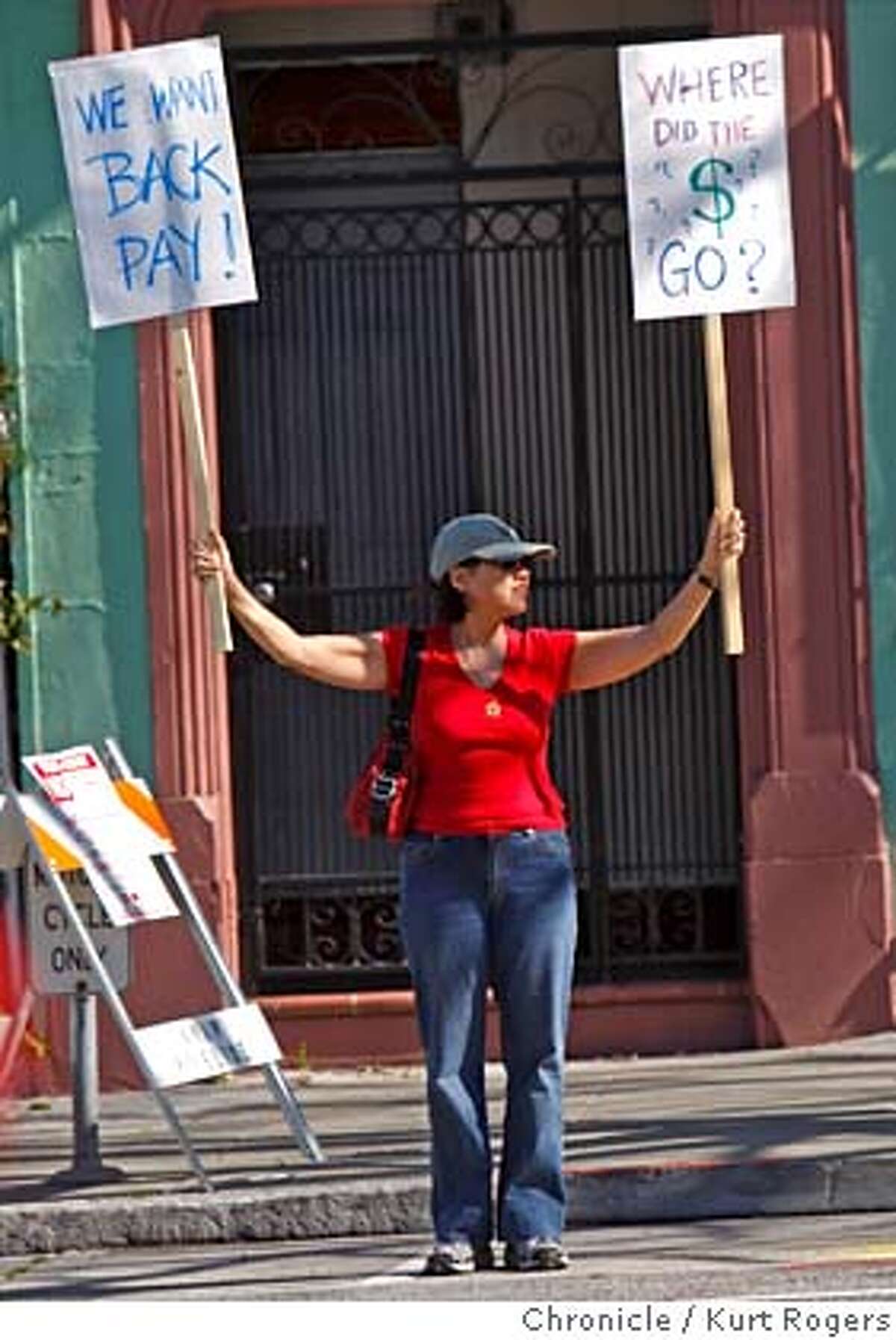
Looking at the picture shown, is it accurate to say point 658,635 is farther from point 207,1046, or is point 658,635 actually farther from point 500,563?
point 207,1046

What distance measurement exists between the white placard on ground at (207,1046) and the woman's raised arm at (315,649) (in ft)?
7.65

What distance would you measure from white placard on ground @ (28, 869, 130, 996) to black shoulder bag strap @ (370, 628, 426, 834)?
2568 mm

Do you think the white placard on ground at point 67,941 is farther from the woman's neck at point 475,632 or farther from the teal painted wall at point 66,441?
the woman's neck at point 475,632

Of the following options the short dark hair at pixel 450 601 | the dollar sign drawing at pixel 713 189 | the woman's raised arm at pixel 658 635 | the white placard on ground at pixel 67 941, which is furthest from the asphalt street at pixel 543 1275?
the dollar sign drawing at pixel 713 189

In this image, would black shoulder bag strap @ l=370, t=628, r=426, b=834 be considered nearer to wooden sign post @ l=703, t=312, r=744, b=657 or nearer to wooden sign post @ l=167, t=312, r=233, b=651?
wooden sign post @ l=167, t=312, r=233, b=651

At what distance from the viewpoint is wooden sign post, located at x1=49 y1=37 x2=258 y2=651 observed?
13070 millimetres

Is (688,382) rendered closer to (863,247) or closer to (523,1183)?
(863,247)

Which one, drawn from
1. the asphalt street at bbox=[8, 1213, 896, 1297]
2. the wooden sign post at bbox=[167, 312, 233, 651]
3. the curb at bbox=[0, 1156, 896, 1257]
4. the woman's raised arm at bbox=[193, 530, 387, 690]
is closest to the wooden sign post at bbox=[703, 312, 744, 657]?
the woman's raised arm at bbox=[193, 530, 387, 690]

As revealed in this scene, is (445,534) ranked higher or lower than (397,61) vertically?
lower

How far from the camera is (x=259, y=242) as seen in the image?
17.0 metres

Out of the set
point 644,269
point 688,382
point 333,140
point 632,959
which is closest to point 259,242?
point 333,140

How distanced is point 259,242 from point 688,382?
164 cm

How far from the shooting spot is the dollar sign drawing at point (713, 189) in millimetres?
12898

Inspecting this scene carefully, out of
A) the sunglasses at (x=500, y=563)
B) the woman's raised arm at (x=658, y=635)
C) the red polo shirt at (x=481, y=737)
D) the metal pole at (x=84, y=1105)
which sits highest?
the sunglasses at (x=500, y=563)
